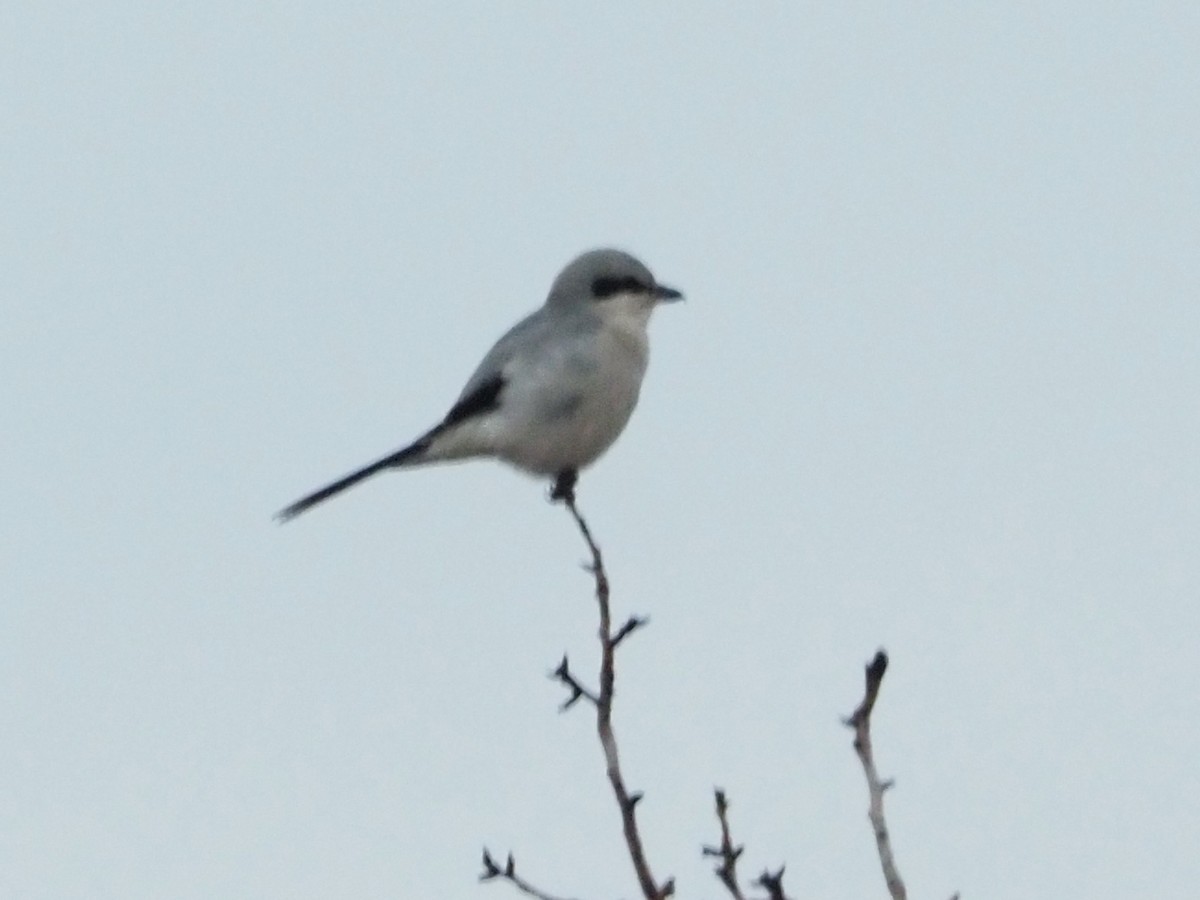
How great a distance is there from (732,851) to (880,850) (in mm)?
529

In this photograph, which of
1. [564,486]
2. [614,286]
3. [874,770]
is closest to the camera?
[874,770]

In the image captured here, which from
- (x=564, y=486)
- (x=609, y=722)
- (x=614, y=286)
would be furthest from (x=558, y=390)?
(x=609, y=722)

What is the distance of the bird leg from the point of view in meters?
6.51

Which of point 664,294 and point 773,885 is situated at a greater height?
point 664,294

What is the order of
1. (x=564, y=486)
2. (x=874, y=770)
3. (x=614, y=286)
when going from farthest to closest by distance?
(x=614, y=286) → (x=564, y=486) → (x=874, y=770)

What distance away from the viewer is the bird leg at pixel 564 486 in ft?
21.4

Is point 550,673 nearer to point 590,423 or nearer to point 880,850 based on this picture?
point 880,850

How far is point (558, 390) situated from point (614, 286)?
68 cm

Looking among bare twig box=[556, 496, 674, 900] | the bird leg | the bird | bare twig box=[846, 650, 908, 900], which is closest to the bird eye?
the bird

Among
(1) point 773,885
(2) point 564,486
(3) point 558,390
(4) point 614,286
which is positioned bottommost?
(1) point 773,885

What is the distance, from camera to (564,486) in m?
6.64

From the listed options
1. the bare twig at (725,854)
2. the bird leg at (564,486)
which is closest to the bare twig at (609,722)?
the bare twig at (725,854)

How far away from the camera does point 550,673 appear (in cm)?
391

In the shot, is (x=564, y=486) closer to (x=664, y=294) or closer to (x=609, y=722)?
(x=664, y=294)
